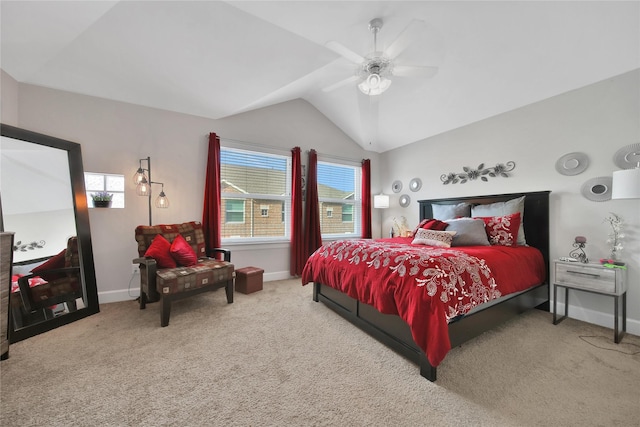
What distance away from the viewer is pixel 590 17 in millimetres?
2062

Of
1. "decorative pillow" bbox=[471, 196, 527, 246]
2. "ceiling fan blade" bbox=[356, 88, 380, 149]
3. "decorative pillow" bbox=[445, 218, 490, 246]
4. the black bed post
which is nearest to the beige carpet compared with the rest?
the black bed post

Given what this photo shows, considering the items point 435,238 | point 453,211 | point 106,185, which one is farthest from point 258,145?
point 453,211

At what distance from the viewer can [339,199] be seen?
4.84 meters

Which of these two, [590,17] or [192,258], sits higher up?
[590,17]

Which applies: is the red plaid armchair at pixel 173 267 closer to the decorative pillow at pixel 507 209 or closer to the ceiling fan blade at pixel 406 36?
the ceiling fan blade at pixel 406 36

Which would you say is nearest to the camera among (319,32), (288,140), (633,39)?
(633,39)

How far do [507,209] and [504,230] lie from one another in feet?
1.25

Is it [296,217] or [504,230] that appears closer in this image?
[504,230]

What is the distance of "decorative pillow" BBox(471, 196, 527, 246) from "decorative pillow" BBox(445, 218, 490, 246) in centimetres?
39

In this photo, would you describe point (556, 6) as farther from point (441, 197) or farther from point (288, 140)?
point (288, 140)

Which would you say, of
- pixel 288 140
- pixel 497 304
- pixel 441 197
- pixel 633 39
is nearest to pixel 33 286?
pixel 288 140

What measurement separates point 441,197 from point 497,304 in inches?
85.8

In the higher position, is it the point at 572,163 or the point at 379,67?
the point at 379,67

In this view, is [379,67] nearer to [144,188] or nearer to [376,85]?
[376,85]
